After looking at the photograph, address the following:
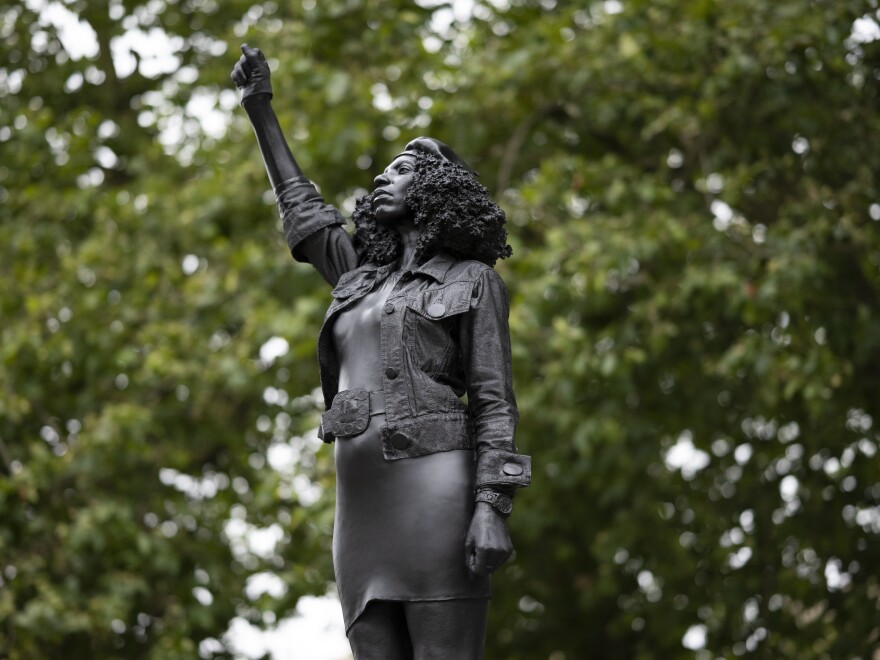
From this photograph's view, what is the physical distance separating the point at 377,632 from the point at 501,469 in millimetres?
662

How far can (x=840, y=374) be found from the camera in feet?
32.4

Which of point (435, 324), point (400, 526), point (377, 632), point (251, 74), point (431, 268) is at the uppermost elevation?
point (251, 74)

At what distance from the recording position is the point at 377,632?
4785mm

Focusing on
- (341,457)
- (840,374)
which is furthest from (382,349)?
(840,374)

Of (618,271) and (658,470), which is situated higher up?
(618,271)

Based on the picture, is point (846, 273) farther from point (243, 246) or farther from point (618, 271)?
point (243, 246)

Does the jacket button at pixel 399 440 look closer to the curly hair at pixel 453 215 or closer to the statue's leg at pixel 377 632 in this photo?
the statue's leg at pixel 377 632

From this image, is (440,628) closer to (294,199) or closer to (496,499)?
(496,499)

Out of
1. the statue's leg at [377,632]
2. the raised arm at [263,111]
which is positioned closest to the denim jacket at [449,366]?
the statue's leg at [377,632]

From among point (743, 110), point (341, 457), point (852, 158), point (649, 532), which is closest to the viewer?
point (341, 457)

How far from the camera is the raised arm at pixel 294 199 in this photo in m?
5.45

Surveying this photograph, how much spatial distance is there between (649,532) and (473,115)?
3.36 m

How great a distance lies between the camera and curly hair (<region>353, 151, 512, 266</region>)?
16.6ft

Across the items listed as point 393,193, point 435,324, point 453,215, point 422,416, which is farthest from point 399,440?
point 393,193
